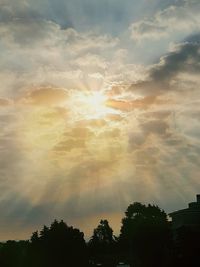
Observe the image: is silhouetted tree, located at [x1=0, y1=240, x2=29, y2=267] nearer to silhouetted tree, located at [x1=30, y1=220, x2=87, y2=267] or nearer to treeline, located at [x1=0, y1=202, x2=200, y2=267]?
treeline, located at [x1=0, y1=202, x2=200, y2=267]

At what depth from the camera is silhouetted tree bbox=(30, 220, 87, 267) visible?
273ft

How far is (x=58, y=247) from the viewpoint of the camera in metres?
85.4

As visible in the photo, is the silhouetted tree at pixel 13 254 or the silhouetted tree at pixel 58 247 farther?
the silhouetted tree at pixel 13 254

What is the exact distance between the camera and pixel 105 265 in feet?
351

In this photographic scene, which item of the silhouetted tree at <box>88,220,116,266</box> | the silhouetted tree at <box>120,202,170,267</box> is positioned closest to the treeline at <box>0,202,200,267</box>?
the silhouetted tree at <box>120,202,170,267</box>

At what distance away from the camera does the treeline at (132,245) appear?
226 ft

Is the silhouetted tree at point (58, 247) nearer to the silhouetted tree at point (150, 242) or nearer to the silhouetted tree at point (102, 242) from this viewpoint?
the silhouetted tree at point (150, 242)

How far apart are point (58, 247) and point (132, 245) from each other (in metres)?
14.6

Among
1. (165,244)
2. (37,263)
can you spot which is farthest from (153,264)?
(37,263)

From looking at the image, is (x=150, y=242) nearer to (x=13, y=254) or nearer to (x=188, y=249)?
(x=188, y=249)

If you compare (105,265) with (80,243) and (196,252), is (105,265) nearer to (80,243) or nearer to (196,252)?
(80,243)

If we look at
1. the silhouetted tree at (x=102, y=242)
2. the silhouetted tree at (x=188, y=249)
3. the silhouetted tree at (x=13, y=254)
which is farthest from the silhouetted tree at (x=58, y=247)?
the silhouetted tree at (x=102, y=242)

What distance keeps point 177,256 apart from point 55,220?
3179 centimetres

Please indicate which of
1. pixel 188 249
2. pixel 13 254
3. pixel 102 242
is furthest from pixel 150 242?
pixel 102 242
